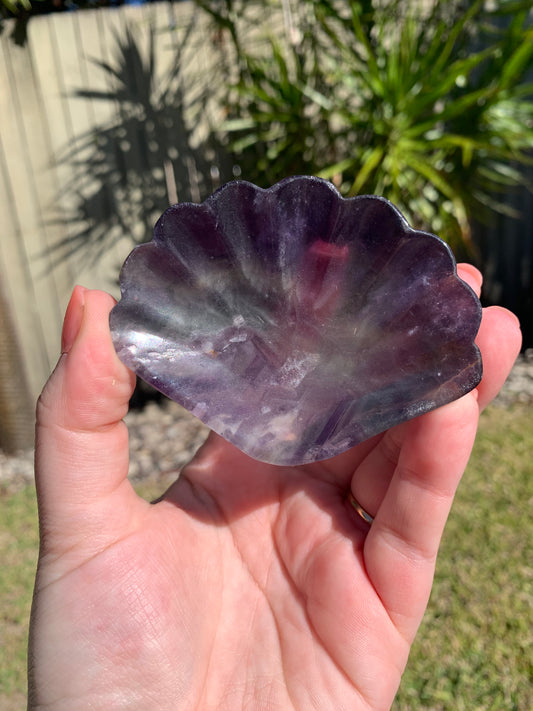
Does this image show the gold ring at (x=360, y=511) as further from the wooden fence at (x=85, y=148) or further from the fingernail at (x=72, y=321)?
the wooden fence at (x=85, y=148)

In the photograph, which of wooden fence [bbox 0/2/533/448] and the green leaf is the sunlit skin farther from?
wooden fence [bbox 0/2/533/448]

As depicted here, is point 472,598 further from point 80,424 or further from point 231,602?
point 80,424

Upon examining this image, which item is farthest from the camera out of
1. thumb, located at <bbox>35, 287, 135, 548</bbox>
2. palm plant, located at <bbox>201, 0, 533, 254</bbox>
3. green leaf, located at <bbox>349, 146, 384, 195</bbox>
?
palm plant, located at <bbox>201, 0, 533, 254</bbox>

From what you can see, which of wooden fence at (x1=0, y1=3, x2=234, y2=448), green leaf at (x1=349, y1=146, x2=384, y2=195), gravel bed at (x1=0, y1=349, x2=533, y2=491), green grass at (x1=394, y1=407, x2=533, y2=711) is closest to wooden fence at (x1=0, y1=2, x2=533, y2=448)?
wooden fence at (x1=0, y1=3, x2=234, y2=448)

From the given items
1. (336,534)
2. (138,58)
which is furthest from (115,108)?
(336,534)

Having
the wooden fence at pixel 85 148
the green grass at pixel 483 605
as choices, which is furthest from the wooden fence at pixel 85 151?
the green grass at pixel 483 605

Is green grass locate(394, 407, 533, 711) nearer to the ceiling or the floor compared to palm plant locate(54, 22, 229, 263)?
nearer to the floor

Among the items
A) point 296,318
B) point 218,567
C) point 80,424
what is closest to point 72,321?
point 80,424
